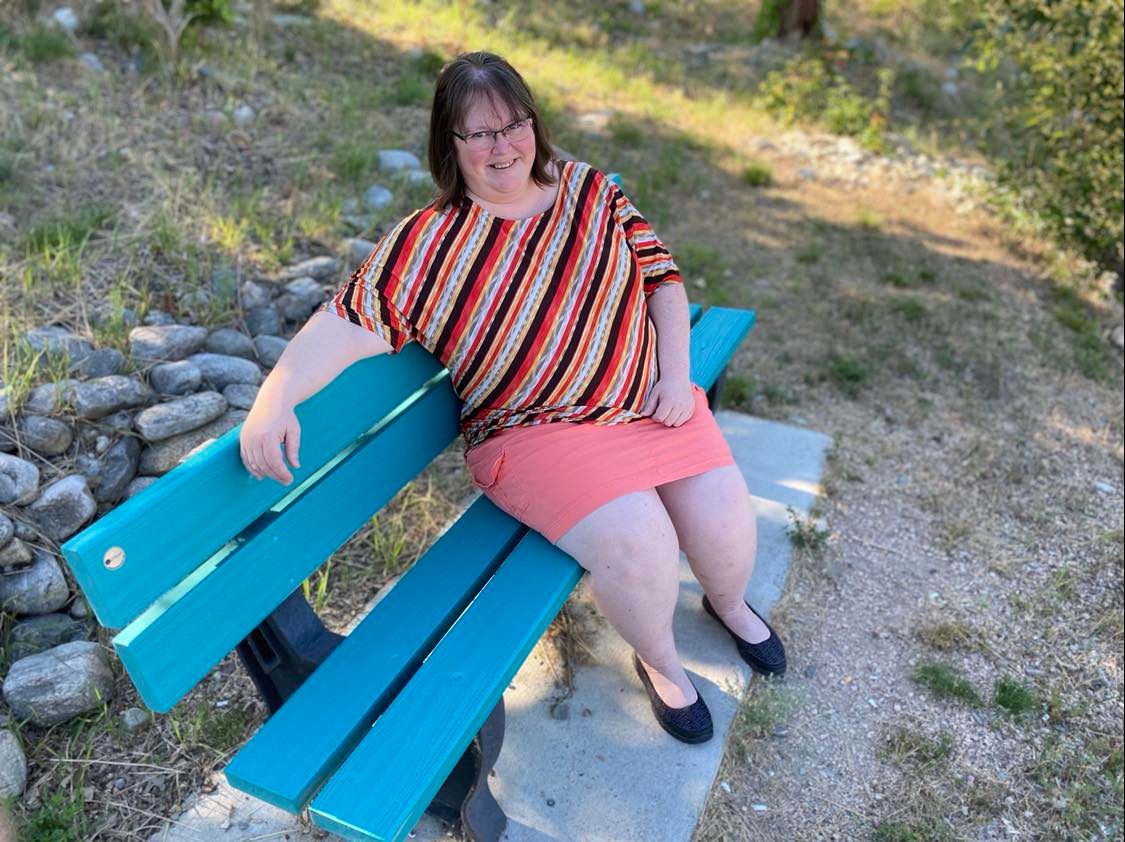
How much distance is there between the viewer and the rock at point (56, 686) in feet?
7.75

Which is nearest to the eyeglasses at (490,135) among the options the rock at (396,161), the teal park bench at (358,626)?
the teal park bench at (358,626)

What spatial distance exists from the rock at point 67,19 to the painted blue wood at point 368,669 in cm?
435

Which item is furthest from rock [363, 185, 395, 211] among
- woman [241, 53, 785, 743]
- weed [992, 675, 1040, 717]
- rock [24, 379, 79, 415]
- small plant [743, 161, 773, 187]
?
weed [992, 675, 1040, 717]

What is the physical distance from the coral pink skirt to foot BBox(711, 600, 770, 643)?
0.46m

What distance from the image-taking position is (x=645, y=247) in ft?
8.54

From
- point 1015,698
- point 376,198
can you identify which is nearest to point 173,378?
point 376,198

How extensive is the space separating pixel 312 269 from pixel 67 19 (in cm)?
276

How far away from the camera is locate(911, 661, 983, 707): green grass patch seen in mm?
2752

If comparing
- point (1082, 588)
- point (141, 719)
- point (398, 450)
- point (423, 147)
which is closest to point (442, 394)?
point (398, 450)

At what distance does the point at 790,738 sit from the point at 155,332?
2360mm

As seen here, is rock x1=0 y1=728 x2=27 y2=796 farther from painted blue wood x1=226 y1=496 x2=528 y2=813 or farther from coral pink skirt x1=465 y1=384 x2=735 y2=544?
coral pink skirt x1=465 y1=384 x2=735 y2=544

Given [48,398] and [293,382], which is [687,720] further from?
[48,398]

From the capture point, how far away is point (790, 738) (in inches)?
102

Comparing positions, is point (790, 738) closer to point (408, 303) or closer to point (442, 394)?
point (442, 394)
